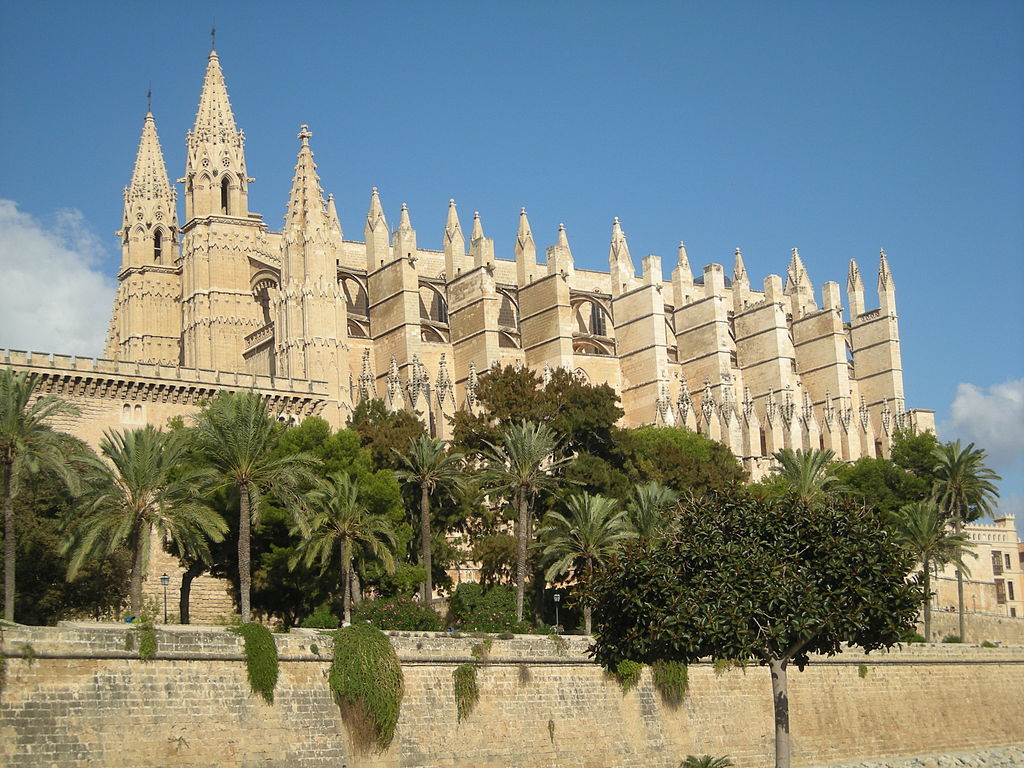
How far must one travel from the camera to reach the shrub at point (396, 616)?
119 feet

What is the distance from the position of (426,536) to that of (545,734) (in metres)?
8.42

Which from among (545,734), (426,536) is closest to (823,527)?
(545,734)

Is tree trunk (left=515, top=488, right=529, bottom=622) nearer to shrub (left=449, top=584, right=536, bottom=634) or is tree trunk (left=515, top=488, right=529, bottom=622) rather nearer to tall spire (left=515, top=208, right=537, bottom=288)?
shrub (left=449, top=584, right=536, bottom=634)

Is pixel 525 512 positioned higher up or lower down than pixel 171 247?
lower down

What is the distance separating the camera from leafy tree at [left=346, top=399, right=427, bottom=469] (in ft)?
144

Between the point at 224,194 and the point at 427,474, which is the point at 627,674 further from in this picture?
the point at 224,194

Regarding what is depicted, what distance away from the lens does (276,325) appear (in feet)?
179

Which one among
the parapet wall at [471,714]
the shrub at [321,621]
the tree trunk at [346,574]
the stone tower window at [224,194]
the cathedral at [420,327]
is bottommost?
the parapet wall at [471,714]

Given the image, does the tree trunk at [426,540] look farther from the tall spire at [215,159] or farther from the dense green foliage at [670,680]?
the tall spire at [215,159]

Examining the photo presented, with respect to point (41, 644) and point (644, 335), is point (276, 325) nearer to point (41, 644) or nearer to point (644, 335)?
point (644, 335)

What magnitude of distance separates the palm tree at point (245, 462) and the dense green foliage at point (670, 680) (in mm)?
8588

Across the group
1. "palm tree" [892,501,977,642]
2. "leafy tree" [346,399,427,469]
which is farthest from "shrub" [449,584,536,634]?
"palm tree" [892,501,977,642]

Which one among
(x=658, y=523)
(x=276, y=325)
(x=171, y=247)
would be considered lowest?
(x=658, y=523)

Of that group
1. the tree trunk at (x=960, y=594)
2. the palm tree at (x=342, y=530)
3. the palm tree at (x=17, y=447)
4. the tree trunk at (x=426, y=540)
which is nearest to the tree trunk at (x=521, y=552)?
the tree trunk at (x=426, y=540)
